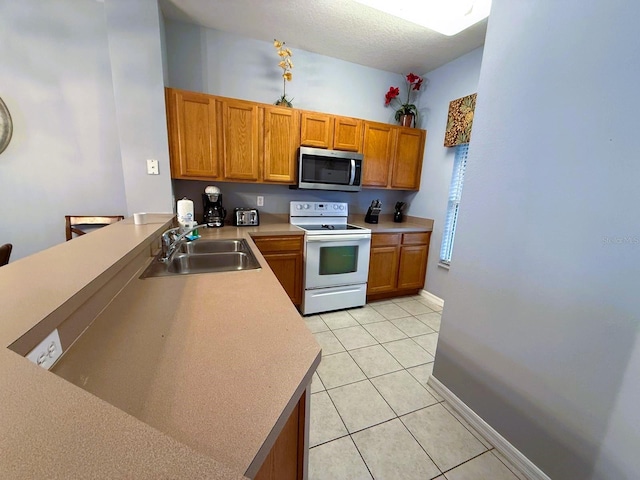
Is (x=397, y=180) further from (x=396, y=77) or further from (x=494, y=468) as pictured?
(x=494, y=468)

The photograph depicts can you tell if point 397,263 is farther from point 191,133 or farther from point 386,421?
point 191,133

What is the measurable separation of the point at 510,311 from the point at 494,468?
2.50 feet

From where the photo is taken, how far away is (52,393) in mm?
353

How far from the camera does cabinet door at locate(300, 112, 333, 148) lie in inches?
102

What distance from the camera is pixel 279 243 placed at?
2422 mm

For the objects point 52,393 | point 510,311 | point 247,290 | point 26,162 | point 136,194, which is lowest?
point 510,311

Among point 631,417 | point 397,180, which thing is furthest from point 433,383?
point 397,180

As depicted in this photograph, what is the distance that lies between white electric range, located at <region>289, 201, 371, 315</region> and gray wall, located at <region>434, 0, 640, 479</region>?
126 centimetres

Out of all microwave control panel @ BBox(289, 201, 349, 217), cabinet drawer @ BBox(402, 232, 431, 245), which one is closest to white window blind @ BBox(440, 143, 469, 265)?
cabinet drawer @ BBox(402, 232, 431, 245)

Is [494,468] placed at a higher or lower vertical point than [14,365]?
lower

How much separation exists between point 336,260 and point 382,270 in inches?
24.9

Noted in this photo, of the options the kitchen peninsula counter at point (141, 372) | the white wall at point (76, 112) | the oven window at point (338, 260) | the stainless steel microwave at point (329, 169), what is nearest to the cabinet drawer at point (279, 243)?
the oven window at point (338, 260)

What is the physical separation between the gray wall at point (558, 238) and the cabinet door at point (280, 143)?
164cm

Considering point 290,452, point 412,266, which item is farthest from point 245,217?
point 290,452
